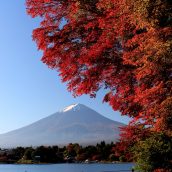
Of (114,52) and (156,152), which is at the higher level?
(114,52)

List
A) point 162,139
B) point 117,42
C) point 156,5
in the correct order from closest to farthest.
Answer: point 156,5 < point 117,42 < point 162,139

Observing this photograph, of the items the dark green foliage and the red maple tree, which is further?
the dark green foliage

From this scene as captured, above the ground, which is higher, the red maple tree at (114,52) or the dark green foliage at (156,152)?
the red maple tree at (114,52)

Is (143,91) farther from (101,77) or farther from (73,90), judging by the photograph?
(73,90)

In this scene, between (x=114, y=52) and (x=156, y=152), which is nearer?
(x=114, y=52)

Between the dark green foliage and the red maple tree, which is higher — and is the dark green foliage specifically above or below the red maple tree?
below

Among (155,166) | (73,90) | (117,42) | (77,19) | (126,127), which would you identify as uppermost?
(77,19)

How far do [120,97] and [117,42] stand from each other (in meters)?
2.56

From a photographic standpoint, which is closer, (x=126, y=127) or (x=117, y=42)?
(x=117, y=42)

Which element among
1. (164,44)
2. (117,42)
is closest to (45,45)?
(117,42)

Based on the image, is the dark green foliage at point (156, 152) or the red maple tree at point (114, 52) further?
the dark green foliage at point (156, 152)

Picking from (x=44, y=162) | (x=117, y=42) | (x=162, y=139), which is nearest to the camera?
(x=117, y=42)

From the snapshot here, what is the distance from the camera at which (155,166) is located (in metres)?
22.1

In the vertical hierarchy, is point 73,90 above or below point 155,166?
above
